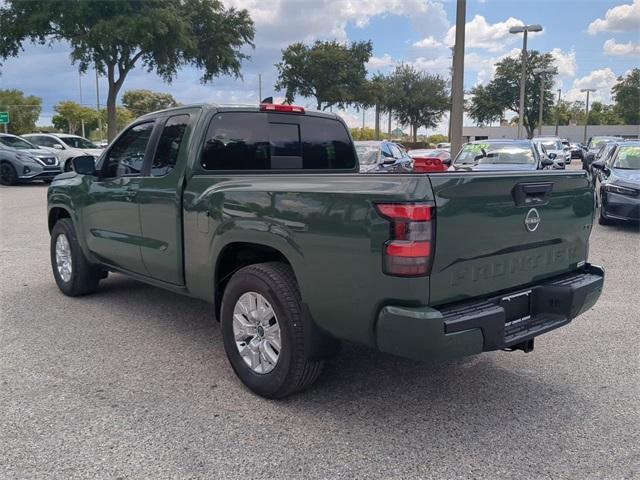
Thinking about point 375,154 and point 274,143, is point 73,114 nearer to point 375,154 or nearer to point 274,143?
point 375,154

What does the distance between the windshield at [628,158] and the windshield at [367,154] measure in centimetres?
559

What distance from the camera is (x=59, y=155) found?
2031 cm

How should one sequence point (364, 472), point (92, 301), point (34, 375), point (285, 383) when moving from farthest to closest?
point (92, 301)
point (34, 375)
point (285, 383)
point (364, 472)

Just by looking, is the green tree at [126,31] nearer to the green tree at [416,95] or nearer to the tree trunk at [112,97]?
the tree trunk at [112,97]

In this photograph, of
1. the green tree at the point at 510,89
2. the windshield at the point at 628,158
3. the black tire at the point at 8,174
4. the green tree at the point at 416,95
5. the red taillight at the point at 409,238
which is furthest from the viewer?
the green tree at the point at 510,89

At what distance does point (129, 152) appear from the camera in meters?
5.12

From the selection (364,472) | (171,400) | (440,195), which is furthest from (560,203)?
(171,400)

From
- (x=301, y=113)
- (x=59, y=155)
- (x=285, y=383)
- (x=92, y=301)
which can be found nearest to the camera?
(x=285, y=383)

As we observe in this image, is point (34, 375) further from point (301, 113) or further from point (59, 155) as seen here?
point (59, 155)

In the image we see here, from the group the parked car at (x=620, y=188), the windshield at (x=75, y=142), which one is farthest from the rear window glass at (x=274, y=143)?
the windshield at (x=75, y=142)

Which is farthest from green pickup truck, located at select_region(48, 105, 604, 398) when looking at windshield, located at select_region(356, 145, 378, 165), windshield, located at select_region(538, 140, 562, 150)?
windshield, located at select_region(538, 140, 562, 150)

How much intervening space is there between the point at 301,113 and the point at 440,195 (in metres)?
2.28

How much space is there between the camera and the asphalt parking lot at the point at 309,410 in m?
2.93

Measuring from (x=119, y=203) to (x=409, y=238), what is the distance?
3108 millimetres
